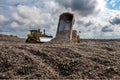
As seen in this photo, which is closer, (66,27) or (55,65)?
(55,65)

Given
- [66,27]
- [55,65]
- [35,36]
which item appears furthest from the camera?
[35,36]

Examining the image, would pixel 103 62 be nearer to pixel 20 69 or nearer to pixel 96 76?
pixel 96 76

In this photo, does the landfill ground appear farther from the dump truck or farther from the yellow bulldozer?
the yellow bulldozer

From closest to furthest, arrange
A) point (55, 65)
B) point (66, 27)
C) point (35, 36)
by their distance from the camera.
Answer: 1. point (55, 65)
2. point (66, 27)
3. point (35, 36)

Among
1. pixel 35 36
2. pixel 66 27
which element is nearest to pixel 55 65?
pixel 66 27

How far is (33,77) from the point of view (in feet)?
29.8

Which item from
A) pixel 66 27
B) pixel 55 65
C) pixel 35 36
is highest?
pixel 66 27

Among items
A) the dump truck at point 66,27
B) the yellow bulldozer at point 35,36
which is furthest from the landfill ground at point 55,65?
the yellow bulldozer at point 35,36

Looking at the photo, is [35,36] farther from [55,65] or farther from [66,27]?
[55,65]

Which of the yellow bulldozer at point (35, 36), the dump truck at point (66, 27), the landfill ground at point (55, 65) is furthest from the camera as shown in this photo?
the yellow bulldozer at point (35, 36)

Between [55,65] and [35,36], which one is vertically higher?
[35,36]

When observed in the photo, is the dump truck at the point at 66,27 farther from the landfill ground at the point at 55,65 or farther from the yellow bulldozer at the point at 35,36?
the landfill ground at the point at 55,65

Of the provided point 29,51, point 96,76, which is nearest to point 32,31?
point 29,51

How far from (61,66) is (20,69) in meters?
1.69
